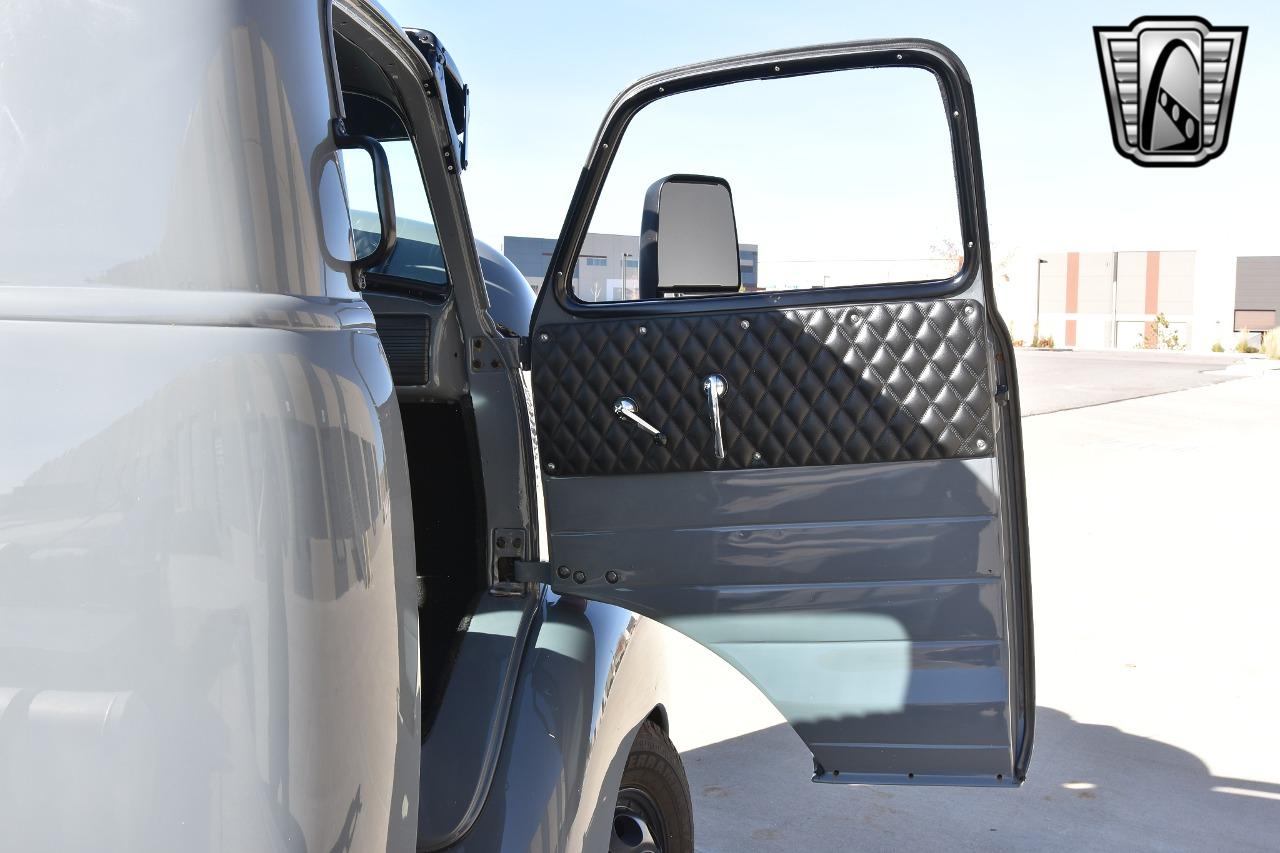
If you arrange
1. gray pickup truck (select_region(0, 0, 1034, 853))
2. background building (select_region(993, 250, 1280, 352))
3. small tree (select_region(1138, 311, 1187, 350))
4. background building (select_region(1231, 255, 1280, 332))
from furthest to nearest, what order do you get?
background building (select_region(1231, 255, 1280, 332)) < background building (select_region(993, 250, 1280, 352)) < small tree (select_region(1138, 311, 1187, 350)) < gray pickup truck (select_region(0, 0, 1034, 853))

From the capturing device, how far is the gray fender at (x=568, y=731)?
1.88 meters

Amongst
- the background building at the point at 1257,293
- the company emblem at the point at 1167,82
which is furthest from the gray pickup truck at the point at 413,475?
the background building at the point at 1257,293

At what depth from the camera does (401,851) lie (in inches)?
51.8

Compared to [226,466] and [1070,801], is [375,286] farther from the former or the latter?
[1070,801]

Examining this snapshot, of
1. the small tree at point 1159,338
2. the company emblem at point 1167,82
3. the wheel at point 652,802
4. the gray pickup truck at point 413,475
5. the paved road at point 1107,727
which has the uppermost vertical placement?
the company emblem at point 1167,82

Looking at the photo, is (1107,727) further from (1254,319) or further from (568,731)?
(1254,319)

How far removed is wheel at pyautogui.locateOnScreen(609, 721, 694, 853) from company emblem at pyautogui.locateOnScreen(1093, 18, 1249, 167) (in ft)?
45.4

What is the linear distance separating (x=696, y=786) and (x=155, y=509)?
311cm

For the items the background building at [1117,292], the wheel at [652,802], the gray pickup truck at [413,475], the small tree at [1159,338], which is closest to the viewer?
the gray pickup truck at [413,475]

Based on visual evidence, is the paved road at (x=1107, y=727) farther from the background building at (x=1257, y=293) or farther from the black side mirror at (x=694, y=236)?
the background building at (x=1257, y=293)

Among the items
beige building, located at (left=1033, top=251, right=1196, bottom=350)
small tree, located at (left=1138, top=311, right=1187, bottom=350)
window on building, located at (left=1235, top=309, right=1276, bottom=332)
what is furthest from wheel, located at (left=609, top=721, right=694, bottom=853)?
window on building, located at (left=1235, top=309, right=1276, bottom=332)

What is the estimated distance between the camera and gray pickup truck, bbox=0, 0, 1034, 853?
39.9 inches

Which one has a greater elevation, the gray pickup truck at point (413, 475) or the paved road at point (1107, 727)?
the gray pickup truck at point (413, 475)

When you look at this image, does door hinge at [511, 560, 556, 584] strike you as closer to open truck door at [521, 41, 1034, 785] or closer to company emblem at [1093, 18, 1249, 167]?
open truck door at [521, 41, 1034, 785]
